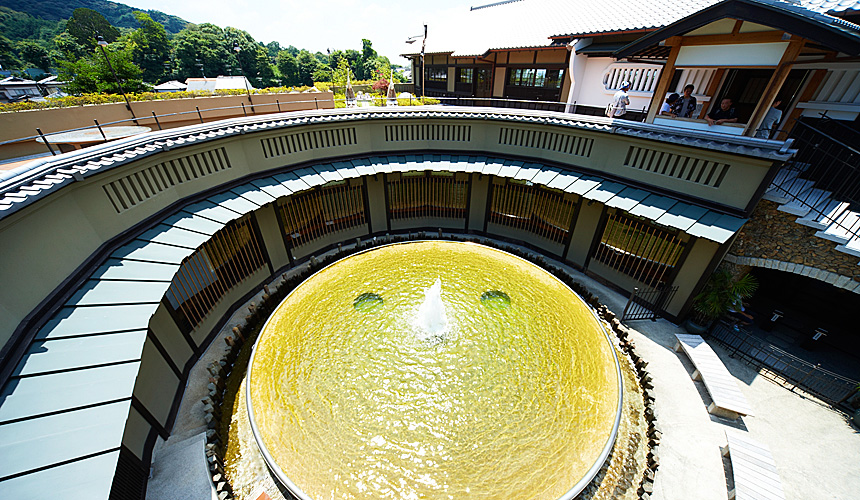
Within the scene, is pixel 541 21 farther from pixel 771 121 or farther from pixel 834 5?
pixel 771 121

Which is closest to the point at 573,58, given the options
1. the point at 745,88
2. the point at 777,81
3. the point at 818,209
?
the point at 745,88

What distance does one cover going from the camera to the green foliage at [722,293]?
12.1 metres

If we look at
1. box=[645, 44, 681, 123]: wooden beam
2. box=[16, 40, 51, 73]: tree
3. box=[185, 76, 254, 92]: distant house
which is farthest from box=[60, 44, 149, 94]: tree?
box=[16, 40, 51, 73]: tree

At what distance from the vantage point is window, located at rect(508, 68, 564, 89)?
22812mm

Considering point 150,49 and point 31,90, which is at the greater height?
point 150,49

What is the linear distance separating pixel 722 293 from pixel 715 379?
369 centimetres

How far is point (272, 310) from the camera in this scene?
13.8m

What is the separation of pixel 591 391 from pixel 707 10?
1354cm

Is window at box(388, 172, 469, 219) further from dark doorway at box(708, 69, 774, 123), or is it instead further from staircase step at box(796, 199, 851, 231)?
staircase step at box(796, 199, 851, 231)

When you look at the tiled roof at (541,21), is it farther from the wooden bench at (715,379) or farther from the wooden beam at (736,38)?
the wooden bench at (715,379)

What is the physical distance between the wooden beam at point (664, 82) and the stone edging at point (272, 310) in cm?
818

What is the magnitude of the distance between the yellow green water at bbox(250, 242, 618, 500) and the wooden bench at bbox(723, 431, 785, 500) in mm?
2906

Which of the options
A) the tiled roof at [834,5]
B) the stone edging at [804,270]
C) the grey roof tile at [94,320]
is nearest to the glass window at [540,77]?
the tiled roof at [834,5]

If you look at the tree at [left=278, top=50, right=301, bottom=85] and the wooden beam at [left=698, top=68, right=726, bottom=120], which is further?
the tree at [left=278, top=50, right=301, bottom=85]
